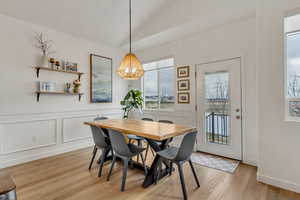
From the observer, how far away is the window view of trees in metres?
2.24

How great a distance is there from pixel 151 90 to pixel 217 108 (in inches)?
79.4

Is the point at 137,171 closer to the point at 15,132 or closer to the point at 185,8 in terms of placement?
the point at 15,132

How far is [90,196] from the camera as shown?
1.96 m

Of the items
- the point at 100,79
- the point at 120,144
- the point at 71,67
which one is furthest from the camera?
the point at 100,79

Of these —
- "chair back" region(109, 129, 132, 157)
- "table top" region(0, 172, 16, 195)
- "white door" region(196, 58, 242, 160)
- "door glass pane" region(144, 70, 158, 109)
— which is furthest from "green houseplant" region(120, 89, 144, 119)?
"table top" region(0, 172, 16, 195)

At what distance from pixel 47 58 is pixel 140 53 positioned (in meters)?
2.50

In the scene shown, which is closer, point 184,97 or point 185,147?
point 185,147

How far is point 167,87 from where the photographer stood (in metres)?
4.29

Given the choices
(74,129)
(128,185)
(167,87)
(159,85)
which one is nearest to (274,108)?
(128,185)

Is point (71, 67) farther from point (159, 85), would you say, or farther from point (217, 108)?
point (217, 108)

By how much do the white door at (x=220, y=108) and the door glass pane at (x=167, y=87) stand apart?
780 mm

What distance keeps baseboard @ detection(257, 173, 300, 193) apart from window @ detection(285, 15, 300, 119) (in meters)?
0.88

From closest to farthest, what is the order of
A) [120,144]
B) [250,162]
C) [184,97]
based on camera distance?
1. [120,144]
2. [250,162]
3. [184,97]

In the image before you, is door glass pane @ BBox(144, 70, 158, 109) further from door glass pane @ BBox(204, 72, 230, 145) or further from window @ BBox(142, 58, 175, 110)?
door glass pane @ BBox(204, 72, 230, 145)
